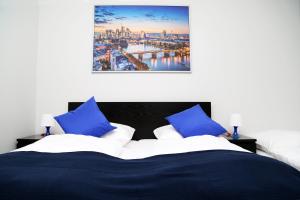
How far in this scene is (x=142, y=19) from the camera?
122 inches

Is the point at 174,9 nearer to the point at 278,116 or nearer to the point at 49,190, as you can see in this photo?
the point at 278,116

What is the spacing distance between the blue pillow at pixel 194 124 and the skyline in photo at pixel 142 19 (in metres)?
1.17

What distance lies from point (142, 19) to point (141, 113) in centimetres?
130

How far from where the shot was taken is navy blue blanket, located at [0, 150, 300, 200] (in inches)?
38.3

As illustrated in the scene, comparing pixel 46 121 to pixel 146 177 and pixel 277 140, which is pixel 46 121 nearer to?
pixel 146 177

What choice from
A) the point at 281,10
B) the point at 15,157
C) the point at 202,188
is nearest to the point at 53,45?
the point at 15,157

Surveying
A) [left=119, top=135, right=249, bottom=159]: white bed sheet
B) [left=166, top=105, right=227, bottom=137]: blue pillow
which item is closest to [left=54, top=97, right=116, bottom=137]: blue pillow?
[left=119, top=135, right=249, bottom=159]: white bed sheet

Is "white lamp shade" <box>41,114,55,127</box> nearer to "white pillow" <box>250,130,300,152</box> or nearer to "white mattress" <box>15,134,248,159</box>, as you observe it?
"white mattress" <box>15,134,248,159</box>

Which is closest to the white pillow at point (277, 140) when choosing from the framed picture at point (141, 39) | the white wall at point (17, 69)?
the framed picture at point (141, 39)

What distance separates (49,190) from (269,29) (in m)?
3.34

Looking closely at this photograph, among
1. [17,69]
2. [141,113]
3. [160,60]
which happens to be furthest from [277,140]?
[17,69]

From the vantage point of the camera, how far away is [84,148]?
179cm

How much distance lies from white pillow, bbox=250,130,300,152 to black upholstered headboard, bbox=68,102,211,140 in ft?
3.05

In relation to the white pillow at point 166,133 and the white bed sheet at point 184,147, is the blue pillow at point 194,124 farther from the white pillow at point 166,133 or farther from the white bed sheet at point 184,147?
the white bed sheet at point 184,147
